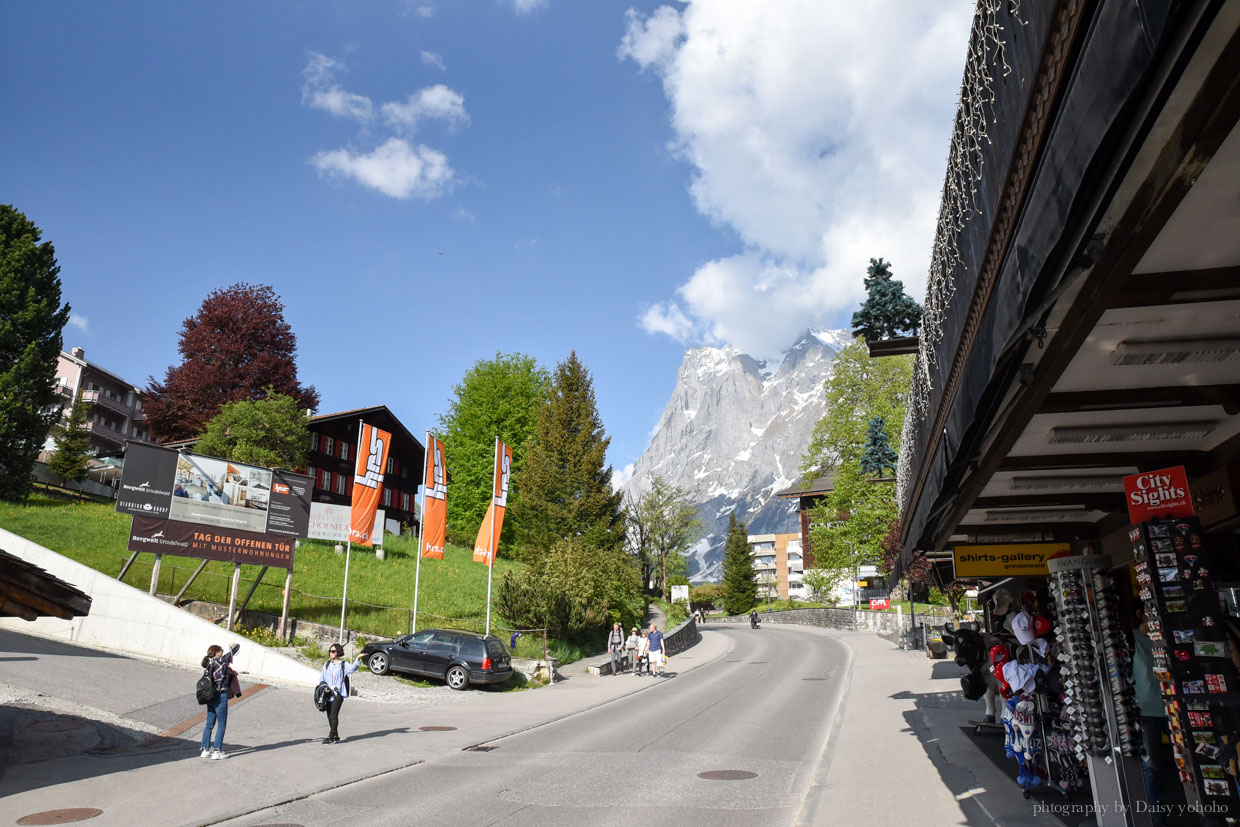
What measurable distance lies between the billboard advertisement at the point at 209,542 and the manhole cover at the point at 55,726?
9.61 metres

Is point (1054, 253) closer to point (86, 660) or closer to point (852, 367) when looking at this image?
point (86, 660)

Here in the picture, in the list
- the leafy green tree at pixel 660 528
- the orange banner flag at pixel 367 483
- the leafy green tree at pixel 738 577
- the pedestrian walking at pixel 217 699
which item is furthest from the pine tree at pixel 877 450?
the leafy green tree at pixel 738 577

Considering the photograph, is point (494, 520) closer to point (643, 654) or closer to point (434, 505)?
point (434, 505)

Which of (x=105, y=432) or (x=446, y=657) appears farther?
(x=105, y=432)

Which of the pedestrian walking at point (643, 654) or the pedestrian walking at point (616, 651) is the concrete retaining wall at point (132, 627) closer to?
the pedestrian walking at point (616, 651)

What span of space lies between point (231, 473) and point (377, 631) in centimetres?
661

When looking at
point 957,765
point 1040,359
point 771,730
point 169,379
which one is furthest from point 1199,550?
point 169,379

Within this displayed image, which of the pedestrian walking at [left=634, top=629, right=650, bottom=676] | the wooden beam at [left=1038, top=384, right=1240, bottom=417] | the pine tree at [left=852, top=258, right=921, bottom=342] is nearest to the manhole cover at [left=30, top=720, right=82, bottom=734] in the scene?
the wooden beam at [left=1038, top=384, right=1240, bottom=417]

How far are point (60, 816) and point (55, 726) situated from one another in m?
5.35

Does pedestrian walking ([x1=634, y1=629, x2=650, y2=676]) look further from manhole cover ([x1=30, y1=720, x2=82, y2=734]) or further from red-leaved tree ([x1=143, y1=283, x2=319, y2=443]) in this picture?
red-leaved tree ([x1=143, y1=283, x2=319, y2=443])

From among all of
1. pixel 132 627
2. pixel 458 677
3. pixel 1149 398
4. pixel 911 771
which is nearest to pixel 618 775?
pixel 911 771

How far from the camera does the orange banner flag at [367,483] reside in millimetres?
24016

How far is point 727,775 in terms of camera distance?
34.4 feet

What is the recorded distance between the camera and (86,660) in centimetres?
1809
